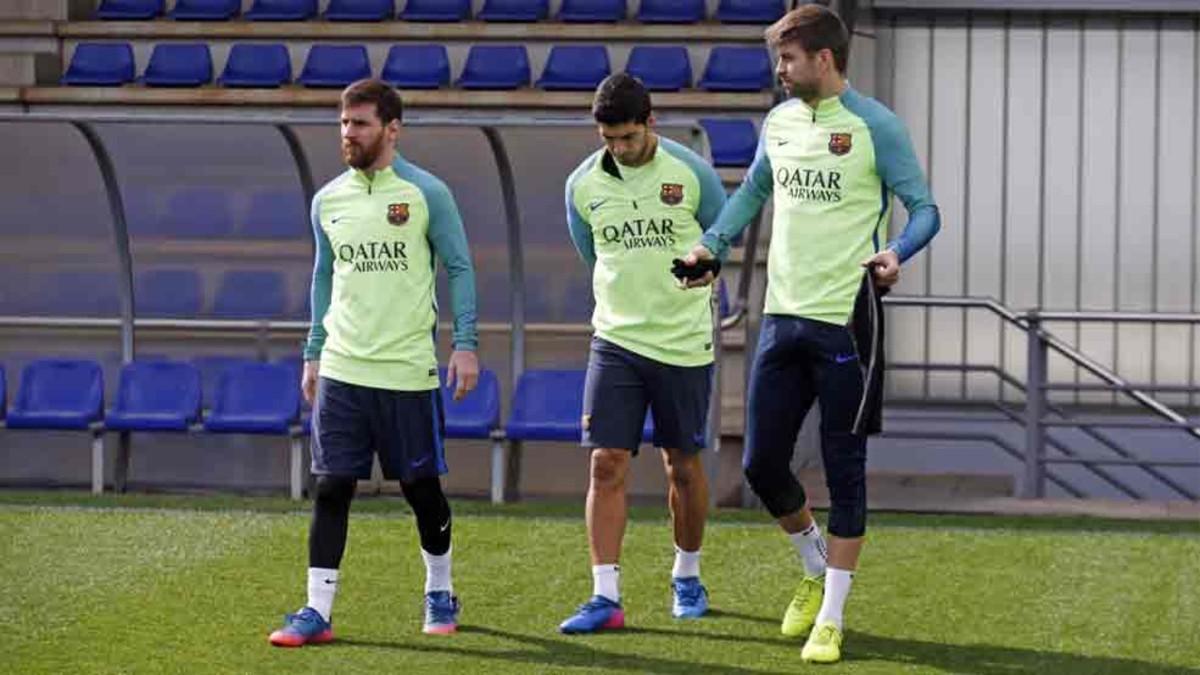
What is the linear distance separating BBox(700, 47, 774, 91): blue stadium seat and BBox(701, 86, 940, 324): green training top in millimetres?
11316

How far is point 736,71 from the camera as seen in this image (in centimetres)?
1886

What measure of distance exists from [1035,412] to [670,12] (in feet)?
21.9

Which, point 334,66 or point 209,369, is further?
point 334,66

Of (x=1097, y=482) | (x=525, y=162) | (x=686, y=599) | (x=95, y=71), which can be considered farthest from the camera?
(x=95, y=71)

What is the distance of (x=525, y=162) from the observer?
45.8 feet

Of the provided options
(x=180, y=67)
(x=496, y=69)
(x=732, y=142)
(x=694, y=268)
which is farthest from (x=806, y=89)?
(x=180, y=67)

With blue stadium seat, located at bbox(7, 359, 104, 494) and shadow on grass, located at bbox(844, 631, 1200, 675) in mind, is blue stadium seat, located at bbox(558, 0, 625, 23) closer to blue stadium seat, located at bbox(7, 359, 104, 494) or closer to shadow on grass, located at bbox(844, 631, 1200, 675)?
blue stadium seat, located at bbox(7, 359, 104, 494)

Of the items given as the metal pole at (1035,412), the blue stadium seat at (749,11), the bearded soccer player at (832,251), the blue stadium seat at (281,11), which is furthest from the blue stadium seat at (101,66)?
the bearded soccer player at (832,251)

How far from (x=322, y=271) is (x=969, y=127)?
12.3 meters

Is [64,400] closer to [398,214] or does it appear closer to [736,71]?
[736,71]

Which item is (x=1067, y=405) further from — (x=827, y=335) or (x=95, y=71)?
(x=827, y=335)

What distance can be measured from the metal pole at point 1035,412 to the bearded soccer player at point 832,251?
6.60m

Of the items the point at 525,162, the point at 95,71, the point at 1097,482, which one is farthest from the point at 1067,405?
the point at 95,71

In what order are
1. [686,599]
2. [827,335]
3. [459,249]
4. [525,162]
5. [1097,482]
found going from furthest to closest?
[1097,482] < [525,162] < [686,599] < [459,249] < [827,335]
